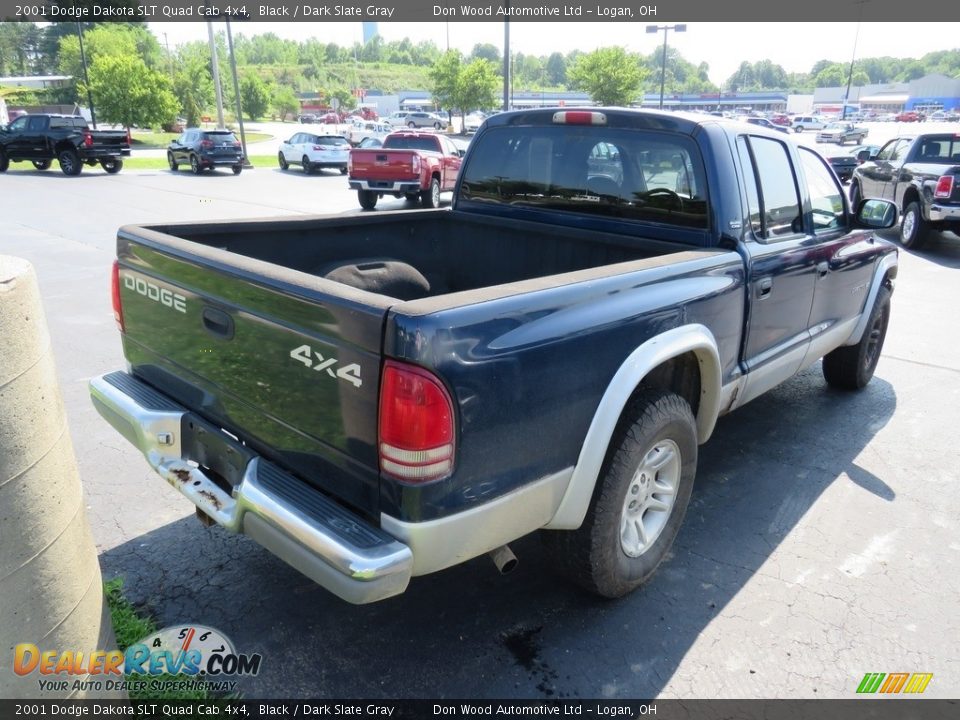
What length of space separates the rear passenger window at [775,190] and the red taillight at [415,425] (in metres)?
2.27

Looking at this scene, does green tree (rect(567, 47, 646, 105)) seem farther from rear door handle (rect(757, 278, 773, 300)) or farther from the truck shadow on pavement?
the truck shadow on pavement

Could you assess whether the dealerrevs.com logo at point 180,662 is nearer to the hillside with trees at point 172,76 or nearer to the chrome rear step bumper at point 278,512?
the chrome rear step bumper at point 278,512

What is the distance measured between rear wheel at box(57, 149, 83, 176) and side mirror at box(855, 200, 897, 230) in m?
24.9

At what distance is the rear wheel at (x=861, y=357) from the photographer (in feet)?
16.9

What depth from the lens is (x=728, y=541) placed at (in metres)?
3.48

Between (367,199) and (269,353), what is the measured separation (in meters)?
14.9

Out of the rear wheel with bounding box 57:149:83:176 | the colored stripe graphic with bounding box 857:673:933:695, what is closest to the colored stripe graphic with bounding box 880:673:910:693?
the colored stripe graphic with bounding box 857:673:933:695

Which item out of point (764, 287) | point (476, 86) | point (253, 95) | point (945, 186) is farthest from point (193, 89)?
point (764, 287)

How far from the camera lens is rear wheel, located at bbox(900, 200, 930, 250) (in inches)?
451

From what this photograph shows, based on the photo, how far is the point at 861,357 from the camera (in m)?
5.23

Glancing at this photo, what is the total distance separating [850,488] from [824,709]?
181 cm

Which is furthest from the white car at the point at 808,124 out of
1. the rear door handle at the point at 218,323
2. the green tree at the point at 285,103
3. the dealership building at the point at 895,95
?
the rear door handle at the point at 218,323

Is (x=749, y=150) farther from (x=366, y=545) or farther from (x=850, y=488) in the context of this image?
(x=366, y=545)

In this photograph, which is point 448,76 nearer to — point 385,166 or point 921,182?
point 385,166
